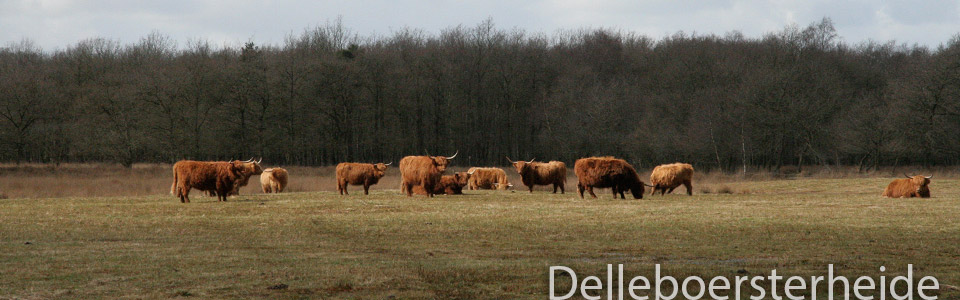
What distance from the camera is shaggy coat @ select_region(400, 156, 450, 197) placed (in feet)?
95.1

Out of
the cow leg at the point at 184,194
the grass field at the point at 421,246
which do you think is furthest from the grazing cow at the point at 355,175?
the grass field at the point at 421,246

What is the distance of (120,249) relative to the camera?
12.9 m

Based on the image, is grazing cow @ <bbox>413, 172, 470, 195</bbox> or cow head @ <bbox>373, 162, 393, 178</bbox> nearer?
grazing cow @ <bbox>413, 172, 470, 195</bbox>

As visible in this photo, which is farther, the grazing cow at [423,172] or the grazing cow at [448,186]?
the grazing cow at [448,186]

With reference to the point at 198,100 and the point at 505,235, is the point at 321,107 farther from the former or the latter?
the point at 505,235

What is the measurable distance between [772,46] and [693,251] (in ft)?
263

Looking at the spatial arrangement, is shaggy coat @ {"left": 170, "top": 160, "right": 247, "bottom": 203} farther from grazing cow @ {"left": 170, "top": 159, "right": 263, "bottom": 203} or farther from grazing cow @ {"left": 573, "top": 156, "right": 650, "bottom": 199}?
grazing cow @ {"left": 573, "top": 156, "right": 650, "bottom": 199}

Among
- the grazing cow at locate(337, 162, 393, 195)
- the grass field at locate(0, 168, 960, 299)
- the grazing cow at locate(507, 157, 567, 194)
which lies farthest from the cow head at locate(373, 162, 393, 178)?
the grass field at locate(0, 168, 960, 299)

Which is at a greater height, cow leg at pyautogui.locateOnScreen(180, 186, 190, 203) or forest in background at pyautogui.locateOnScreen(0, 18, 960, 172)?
forest in background at pyautogui.locateOnScreen(0, 18, 960, 172)

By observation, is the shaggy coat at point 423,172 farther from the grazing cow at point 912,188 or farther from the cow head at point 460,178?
the grazing cow at point 912,188

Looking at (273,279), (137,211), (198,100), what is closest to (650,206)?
(137,211)

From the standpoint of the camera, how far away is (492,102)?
85.6 meters

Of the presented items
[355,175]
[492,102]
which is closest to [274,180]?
[355,175]

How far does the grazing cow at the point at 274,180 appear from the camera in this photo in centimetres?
3434
